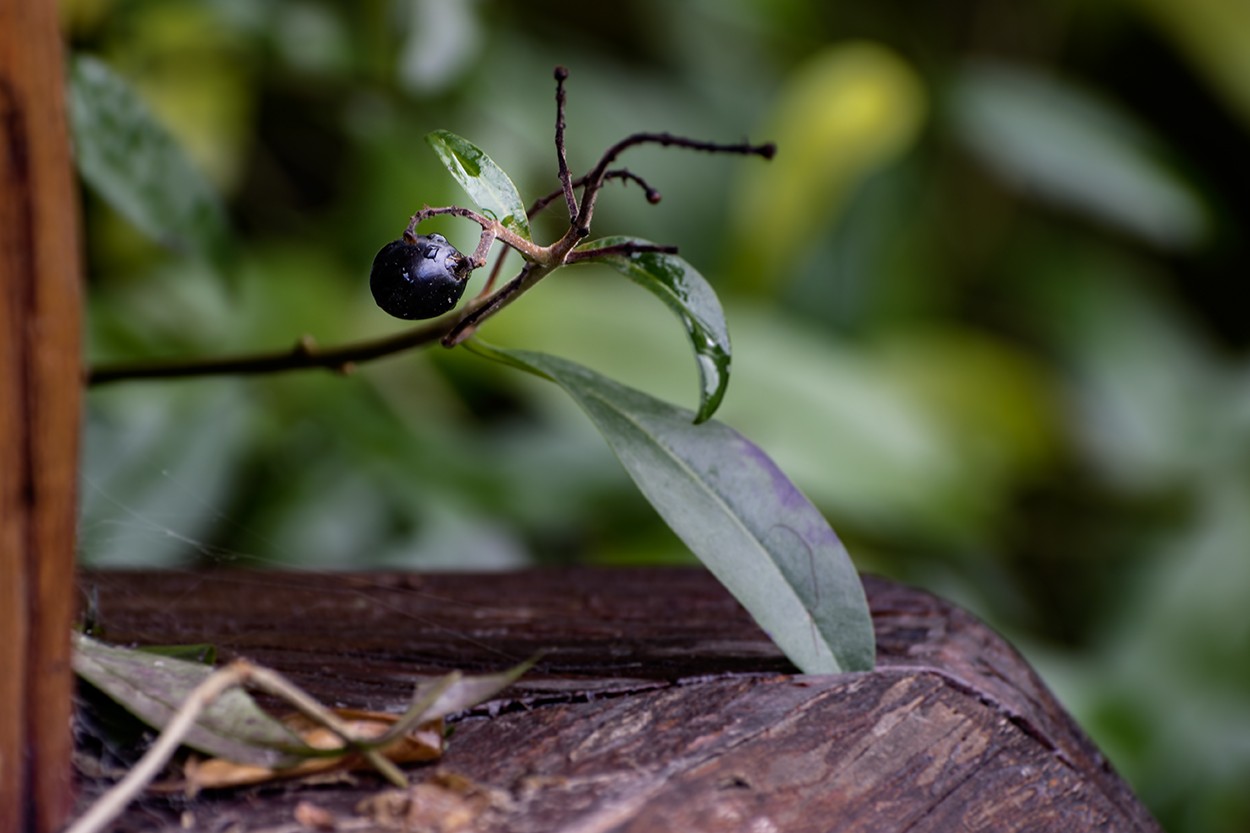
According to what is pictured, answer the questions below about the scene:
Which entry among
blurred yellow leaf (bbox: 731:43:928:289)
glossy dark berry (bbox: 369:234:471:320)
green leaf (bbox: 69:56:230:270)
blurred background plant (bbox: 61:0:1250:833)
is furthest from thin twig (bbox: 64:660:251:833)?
blurred yellow leaf (bbox: 731:43:928:289)

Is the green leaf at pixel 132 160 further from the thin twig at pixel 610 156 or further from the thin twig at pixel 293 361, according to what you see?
the thin twig at pixel 610 156

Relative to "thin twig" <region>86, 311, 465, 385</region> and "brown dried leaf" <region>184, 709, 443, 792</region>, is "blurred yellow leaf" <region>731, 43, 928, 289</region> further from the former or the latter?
"brown dried leaf" <region>184, 709, 443, 792</region>

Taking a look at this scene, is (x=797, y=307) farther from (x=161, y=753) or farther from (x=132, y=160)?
(x=161, y=753)

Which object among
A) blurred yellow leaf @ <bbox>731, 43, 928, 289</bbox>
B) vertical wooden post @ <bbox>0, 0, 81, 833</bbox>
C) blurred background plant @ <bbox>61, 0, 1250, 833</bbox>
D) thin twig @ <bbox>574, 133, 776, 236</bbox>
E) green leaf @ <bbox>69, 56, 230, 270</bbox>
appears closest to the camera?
vertical wooden post @ <bbox>0, 0, 81, 833</bbox>

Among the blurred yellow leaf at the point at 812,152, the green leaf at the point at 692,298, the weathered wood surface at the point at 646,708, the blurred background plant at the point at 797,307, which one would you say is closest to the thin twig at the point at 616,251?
the green leaf at the point at 692,298

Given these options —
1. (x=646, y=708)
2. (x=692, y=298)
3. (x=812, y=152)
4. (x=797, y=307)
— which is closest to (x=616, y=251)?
(x=692, y=298)

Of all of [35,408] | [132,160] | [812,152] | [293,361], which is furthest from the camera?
[812,152]
